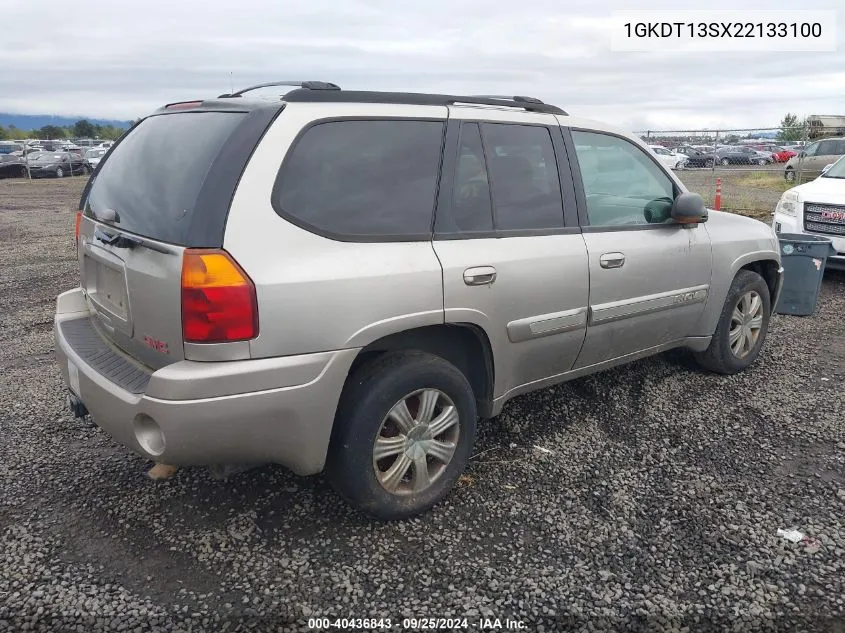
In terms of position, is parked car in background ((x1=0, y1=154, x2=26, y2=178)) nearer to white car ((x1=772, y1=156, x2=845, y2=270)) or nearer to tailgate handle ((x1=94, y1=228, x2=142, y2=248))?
white car ((x1=772, y1=156, x2=845, y2=270))

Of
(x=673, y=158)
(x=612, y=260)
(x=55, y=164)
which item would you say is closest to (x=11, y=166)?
(x=55, y=164)

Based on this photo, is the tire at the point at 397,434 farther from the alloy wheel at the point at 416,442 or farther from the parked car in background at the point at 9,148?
the parked car in background at the point at 9,148

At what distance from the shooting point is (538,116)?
365 cm

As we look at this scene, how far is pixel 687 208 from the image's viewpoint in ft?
13.2

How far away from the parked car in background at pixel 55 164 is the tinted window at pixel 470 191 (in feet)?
95.0

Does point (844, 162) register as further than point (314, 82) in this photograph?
Yes

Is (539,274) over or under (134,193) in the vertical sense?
under

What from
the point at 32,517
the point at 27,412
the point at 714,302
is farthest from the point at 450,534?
the point at 27,412

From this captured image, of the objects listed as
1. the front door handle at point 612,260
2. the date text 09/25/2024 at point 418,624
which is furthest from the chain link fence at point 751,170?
the date text 09/25/2024 at point 418,624

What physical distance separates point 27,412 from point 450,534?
284cm

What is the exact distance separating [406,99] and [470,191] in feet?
1.69

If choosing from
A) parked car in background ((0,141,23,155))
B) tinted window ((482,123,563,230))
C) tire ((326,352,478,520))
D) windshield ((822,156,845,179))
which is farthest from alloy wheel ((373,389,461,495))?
parked car in background ((0,141,23,155))

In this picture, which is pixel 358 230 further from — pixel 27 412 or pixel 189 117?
pixel 27 412

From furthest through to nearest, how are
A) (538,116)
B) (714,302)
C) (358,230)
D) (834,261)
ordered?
1. (834,261)
2. (714,302)
3. (538,116)
4. (358,230)
